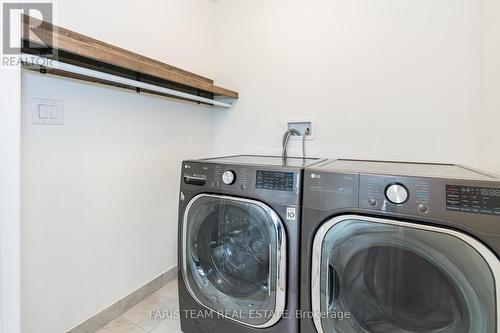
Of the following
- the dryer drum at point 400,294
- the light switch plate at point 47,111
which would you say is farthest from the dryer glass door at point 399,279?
the light switch plate at point 47,111

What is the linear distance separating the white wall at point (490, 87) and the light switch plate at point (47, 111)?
210cm

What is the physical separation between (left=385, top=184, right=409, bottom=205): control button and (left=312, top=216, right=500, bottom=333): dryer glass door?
0.08 m

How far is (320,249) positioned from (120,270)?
1.21 meters

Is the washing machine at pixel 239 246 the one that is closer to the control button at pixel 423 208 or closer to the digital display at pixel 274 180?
the digital display at pixel 274 180

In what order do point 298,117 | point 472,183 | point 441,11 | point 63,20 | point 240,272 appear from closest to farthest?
point 472,183, point 63,20, point 240,272, point 441,11, point 298,117

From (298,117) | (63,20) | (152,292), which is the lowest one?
(152,292)

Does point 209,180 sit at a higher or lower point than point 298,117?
lower

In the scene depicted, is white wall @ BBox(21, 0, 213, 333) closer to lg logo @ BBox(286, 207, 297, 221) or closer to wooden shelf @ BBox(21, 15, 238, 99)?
wooden shelf @ BBox(21, 15, 238, 99)

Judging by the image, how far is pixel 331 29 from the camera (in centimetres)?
172

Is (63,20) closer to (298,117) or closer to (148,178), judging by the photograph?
(148,178)

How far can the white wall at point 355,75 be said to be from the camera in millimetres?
1410

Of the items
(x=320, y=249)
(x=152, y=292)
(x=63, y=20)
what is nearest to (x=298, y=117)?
(x=320, y=249)

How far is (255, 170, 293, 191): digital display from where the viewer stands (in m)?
1.08

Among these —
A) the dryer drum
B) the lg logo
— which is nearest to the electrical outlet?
the lg logo
